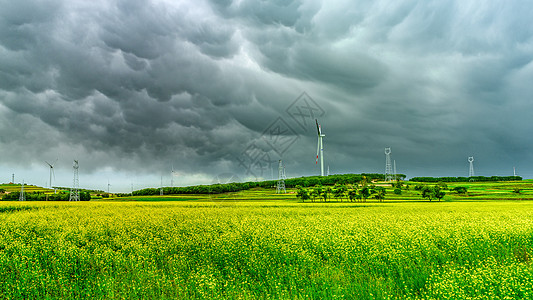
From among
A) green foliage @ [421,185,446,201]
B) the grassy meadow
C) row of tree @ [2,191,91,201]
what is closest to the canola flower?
the grassy meadow

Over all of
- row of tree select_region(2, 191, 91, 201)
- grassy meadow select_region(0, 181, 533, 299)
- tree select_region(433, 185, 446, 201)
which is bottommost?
tree select_region(433, 185, 446, 201)

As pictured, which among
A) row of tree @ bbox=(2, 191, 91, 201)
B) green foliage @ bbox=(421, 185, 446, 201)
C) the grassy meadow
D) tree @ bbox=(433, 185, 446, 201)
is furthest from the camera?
row of tree @ bbox=(2, 191, 91, 201)

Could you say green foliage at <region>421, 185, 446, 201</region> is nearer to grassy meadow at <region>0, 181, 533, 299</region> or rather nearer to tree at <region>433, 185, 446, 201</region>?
tree at <region>433, 185, 446, 201</region>

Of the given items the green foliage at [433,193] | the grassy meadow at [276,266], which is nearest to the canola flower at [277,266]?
the grassy meadow at [276,266]

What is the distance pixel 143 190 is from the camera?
156250 mm

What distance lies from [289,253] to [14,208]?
53176mm

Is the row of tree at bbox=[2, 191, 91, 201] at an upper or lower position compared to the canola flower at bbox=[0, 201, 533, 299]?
lower

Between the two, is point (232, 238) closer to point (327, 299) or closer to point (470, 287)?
point (327, 299)

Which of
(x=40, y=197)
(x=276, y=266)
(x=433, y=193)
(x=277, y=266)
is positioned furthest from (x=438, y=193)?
(x=40, y=197)

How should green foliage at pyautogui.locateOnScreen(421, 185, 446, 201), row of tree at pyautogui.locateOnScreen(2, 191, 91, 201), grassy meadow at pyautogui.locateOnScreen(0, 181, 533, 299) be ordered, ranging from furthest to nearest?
row of tree at pyautogui.locateOnScreen(2, 191, 91, 201) → green foliage at pyautogui.locateOnScreen(421, 185, 446, 201) → grassy meadow at pyautogui.locateOnScreen(0, 181, 533, 299)

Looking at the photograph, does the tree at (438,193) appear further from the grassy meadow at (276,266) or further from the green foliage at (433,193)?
the grassy meadow at (276,266)

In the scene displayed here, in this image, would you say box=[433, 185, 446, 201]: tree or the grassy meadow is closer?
the grassy meadow

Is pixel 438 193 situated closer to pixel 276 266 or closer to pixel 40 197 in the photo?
pixel 276 266

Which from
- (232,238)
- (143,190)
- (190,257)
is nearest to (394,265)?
(232,238)
